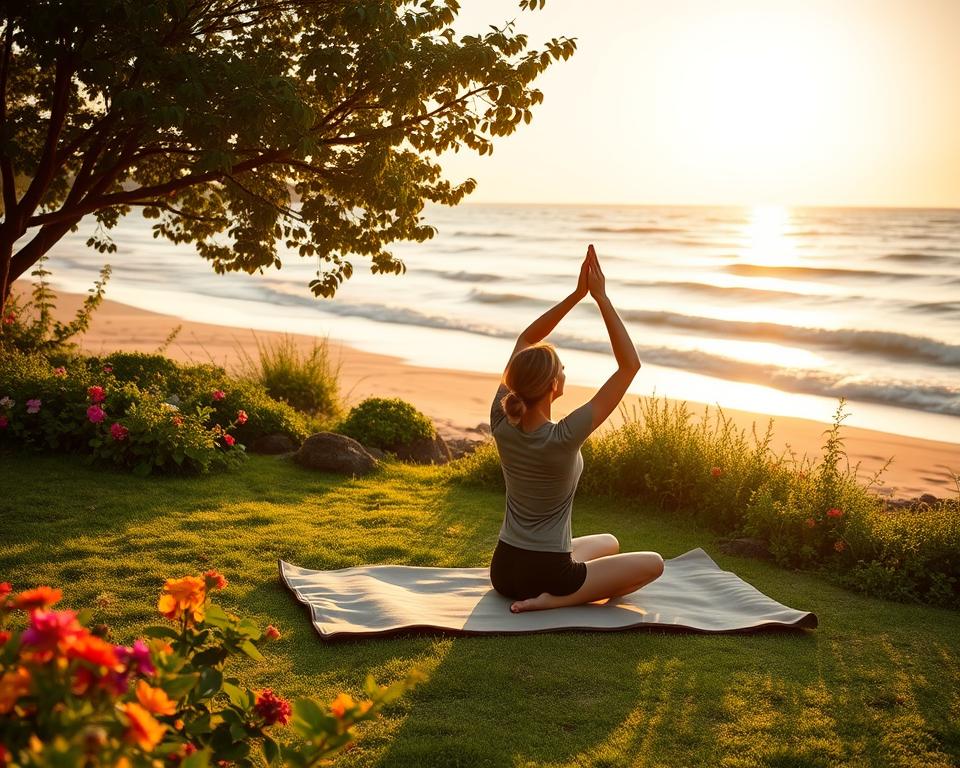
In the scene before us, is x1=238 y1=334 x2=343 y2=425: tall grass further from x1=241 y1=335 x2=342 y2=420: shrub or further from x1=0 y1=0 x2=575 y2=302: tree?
x1=0 y1=0 x2=575 y2=302: tree

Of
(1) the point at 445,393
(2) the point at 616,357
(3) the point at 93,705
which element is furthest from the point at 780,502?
(1) the point at 445,393

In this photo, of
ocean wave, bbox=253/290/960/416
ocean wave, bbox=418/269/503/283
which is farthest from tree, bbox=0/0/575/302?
ocean wave, bbox=418/269/503/283

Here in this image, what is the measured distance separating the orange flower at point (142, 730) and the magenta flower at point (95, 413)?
6161 mm

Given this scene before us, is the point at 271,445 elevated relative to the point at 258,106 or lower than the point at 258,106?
lower

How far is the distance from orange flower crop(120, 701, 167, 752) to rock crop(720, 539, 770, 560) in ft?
19.0

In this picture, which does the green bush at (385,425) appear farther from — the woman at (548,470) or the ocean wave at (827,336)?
the ocean wave at (827,336)

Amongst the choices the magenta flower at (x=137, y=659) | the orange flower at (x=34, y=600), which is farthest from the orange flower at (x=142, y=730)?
the orange flower at (x=34, y=600)

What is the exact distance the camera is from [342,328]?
2269 centimetres

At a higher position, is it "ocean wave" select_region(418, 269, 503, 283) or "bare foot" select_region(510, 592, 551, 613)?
"ocean wave" select_region(418, 269, 503, 283)

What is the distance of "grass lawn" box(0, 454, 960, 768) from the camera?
156 inches

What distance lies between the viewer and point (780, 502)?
23.1 ft

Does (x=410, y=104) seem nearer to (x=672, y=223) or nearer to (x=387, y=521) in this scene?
(x=387, y=521)

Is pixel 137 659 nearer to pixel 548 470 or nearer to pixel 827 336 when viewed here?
pixel 548 470

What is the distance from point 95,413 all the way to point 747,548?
5.24m
